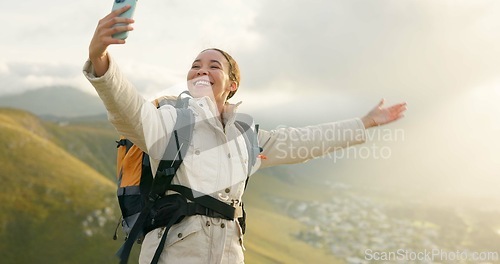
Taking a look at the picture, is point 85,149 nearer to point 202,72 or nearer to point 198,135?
point 202,72

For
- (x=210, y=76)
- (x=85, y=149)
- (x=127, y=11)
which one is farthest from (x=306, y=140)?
(x=85, y=149)

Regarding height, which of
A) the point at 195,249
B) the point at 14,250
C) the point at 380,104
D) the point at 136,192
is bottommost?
the point at 195,249

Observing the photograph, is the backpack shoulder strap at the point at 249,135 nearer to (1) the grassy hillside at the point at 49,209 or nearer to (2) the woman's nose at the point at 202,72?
(2) the woman's nose at the point at 202,72

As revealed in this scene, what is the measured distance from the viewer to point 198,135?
6.26 metres

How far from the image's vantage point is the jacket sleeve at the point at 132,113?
495 cm

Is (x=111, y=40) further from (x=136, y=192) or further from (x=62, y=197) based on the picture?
(x=62, y=197)

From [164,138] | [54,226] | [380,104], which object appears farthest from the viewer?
[54,226]

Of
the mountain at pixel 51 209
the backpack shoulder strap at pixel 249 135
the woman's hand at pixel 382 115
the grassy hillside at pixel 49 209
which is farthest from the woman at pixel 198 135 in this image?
the grassy hillside at pixel 49 209

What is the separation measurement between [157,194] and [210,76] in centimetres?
176

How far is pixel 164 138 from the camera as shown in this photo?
5.91 meters

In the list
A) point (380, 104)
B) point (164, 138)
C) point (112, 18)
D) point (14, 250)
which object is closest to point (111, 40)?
point (112, 18)

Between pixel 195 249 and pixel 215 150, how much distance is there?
1.17 metres

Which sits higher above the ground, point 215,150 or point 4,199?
point 4,199

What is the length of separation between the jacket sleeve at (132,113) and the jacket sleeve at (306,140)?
6.68 ft
